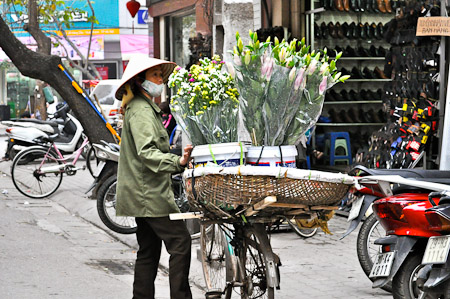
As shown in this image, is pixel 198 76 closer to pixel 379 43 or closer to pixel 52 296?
pixel 52 296

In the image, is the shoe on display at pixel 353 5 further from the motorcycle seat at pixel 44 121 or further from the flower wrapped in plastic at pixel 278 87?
the flower wrapped in plastic at pixel 278 87

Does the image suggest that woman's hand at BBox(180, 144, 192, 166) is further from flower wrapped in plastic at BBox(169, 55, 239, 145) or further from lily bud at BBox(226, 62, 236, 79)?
lily bud at BBox(226, 62, 236, 79)

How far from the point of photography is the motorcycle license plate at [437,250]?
426 cm

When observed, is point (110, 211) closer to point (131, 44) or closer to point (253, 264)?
point (253, 264)

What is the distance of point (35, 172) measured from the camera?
1200 centimetres

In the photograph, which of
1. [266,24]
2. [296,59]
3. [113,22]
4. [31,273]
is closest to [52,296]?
[31,273]

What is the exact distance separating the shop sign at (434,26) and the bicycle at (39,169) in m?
6.23

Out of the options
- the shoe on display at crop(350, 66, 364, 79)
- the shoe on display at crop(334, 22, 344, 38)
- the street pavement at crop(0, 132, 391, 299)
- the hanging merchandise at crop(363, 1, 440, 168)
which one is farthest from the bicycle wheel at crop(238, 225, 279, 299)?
the shoe on display at crop(350, 66, 364, 79)

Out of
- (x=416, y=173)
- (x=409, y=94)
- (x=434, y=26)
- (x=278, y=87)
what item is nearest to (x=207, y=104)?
(x=278, y=87)

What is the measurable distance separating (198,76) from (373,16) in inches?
322

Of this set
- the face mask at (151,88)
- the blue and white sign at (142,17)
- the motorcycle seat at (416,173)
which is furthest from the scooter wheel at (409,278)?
the blue and white sign at (142,17)

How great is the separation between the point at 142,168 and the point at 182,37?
12.1 metres

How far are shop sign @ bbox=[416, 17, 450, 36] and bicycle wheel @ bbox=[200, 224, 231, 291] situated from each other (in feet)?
12.6

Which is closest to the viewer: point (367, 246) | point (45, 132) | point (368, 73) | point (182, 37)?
point (367, 246)
